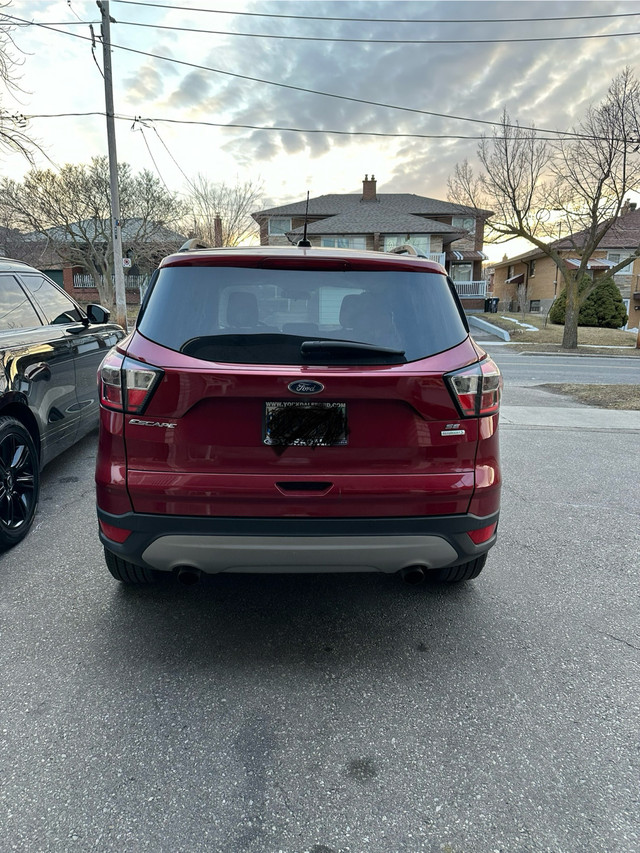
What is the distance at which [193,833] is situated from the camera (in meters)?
1.68

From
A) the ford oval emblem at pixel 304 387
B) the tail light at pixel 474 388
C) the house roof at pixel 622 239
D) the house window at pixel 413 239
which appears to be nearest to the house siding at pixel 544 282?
the house roof at pixel 622 239

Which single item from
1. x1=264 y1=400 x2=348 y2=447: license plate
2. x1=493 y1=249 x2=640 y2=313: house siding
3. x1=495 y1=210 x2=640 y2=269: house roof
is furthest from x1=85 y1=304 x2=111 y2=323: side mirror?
x1=493 y1=249 x2=640 y2=313: house siding

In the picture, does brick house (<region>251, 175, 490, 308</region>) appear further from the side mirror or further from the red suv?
the red suv

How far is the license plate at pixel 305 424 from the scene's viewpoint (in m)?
2.19

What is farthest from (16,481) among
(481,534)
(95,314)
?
(481,534)

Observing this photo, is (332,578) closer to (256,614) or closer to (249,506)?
(256,614)

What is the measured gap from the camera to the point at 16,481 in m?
3.66

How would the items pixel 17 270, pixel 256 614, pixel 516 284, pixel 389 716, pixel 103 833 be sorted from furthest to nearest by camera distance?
pixel 516 284, pixel 17 270, pixel 256 614, pixel 389 716, pixel 103 833

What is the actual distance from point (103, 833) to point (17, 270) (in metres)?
4.36

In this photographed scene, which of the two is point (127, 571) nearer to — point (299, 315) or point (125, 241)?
point (299, 315)

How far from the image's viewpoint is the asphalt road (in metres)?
1.73

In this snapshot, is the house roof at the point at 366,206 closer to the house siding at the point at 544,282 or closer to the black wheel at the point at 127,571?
the house siding at the point at 544,282

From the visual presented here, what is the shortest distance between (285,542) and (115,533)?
740 mm

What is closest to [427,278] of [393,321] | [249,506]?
[393,321]
